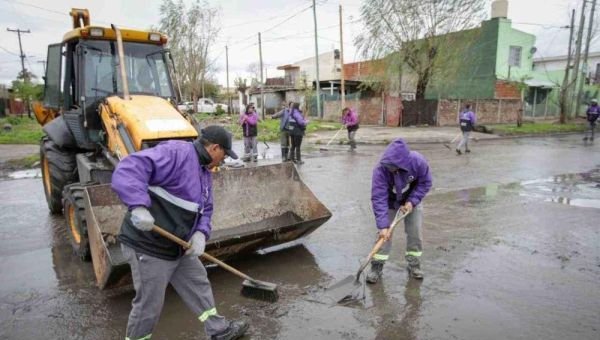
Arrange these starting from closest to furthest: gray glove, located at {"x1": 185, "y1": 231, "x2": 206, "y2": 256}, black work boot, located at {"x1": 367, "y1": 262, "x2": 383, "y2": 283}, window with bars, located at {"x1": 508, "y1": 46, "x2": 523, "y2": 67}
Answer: gray glove, located at {"x1": 185, "y1": 231, "x2": 206, "y2": 256}, black work boot, located at {"x1": 367, "y1": 262, "x2": 383, "y2": 283}, window with bars, located at {"x1": 508, "y1": 46, "x2": 523, "y2": 67}

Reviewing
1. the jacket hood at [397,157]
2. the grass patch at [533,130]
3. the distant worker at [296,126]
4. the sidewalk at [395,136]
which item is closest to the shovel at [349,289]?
the jacket hood at [397,157]

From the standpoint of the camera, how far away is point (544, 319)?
3.87 m

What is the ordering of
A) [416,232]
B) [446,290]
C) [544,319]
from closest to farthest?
1. [544,319]
2. [446,290]
3. [416,232]

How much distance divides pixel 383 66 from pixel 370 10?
10.7 feet

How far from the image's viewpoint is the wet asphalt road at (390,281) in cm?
376

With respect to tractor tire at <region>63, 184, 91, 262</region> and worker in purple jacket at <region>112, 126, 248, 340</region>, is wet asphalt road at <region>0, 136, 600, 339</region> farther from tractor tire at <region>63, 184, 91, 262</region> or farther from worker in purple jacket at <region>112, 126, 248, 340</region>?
worker in purple jacket at <region>112, 126, 248, 340</region>

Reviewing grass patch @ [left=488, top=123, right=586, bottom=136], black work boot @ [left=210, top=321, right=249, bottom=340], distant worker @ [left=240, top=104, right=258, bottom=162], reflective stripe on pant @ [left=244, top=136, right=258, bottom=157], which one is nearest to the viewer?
black work boot @ [left=210, top=321, right=249, bottom=340]

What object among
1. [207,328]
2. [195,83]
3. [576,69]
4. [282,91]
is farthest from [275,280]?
[282,91]

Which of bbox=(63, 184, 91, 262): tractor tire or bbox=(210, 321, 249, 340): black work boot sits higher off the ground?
bbox=(63, 184, 91, 262): tractor tire

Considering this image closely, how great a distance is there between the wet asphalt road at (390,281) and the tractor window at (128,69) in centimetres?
215

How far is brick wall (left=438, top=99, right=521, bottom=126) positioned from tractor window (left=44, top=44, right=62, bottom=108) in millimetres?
22808

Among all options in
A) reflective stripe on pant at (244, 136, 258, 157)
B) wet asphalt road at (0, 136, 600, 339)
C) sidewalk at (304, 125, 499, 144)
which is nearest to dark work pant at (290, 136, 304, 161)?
reflective stripe on pant at (244, 136, 258, 157)

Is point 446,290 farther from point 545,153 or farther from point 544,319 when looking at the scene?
point 545,153

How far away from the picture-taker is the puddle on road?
1120cm
